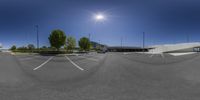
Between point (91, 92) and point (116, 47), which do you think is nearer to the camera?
point (91, 92)

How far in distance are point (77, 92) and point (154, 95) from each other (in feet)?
7.46

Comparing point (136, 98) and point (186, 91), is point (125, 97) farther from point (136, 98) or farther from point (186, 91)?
point (186, 91)

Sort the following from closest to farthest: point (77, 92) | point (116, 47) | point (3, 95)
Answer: point (3, 95)
point (77, 92)
point (116, 47)

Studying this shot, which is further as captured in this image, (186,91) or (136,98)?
(186,91)

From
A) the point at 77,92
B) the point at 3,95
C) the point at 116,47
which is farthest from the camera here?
the point at 116,47

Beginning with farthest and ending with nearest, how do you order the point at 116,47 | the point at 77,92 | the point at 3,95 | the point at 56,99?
the point at 116,47 → the point at 77,92 → the point at 3,95 → the point at 56,99

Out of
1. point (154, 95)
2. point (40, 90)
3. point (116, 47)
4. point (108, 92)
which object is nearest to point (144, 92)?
point (154, 95)

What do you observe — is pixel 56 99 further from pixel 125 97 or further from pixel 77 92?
pixel 125 97

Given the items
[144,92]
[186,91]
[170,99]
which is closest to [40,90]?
[144,92]

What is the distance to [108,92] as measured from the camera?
163 inches

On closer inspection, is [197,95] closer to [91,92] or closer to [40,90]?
[91,92]

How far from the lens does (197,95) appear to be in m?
3.83

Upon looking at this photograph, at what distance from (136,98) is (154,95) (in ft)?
2.10

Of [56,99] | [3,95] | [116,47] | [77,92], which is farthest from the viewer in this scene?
[116,47]
